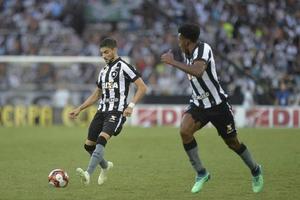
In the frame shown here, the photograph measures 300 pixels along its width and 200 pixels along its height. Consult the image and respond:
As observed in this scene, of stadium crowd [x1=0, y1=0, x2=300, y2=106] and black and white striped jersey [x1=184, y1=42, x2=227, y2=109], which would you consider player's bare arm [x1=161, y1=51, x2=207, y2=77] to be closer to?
black and white striped jersey [x1=184, y1=42, x2=227, y2=109]

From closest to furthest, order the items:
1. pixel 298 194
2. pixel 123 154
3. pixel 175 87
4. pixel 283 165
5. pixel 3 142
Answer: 1. pixel 298 194
2. pixel 283 165
3. pixel 123 154
4. pixel 3 142
5. pixel 175 87

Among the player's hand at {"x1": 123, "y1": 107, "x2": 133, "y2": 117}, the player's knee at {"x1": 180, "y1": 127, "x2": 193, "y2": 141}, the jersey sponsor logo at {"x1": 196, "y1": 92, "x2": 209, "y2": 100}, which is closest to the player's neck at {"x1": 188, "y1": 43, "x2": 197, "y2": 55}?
the jersey sponsor logo at {"x1": 196, "y1": 92, "x2": 209, "y2": 100}

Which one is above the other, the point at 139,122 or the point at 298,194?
the point at 298,194

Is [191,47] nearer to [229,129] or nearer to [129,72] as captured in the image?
[229,129]

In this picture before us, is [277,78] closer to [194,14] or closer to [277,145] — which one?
[194,14]

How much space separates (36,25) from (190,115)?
20613 mm

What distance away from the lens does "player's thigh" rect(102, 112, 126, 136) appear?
34.4ft

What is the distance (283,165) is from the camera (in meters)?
13.1

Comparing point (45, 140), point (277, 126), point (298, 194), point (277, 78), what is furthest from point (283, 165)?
point (277, 78)

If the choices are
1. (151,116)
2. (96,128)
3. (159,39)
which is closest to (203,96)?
(96,128)

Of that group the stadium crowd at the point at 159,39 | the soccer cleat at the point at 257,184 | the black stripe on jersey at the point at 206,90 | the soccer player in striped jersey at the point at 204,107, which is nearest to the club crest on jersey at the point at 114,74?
the soccer player in striped jersey at the point at 204,107

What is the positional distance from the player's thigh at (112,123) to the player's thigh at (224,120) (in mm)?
1518

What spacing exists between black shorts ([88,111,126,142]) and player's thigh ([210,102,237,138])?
1.52 meters

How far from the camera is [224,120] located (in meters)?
9.73
